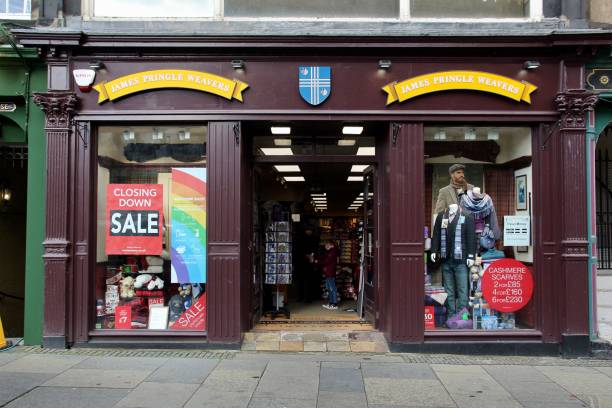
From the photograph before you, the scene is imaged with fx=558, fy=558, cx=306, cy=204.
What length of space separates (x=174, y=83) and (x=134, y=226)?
7.62 ft

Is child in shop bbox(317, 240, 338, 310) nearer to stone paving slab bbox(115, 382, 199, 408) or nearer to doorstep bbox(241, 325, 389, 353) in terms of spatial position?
doorstep bbox(241, 325, 389, 353)

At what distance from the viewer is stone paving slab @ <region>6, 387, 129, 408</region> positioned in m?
5.93

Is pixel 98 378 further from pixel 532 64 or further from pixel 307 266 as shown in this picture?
pixel 532 64

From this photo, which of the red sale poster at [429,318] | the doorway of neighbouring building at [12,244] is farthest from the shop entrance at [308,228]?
the doorway of neighbouring building at [12,244]

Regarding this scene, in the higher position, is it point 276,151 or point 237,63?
point 237,63

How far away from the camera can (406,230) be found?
8492 mm

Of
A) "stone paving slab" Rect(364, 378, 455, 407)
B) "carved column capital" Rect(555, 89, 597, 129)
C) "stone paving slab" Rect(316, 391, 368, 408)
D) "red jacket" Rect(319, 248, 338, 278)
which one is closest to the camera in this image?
"stone paving slab" Rect(316, 391, 368, 408)

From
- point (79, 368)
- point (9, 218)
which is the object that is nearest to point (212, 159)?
point (79, 368)

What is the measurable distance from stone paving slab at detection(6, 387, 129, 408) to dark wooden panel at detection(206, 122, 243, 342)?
226cm

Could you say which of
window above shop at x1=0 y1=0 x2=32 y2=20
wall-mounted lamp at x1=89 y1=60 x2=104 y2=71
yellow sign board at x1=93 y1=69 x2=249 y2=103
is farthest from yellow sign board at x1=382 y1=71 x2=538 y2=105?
window above shop at x1=0 y1=0 x2=32 y2=20

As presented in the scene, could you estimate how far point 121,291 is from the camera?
29.4 feet

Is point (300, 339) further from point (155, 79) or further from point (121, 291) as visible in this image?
point (155, 79)

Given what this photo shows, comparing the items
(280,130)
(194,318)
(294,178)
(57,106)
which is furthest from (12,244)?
(280,130)

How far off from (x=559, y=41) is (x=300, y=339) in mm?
5961
